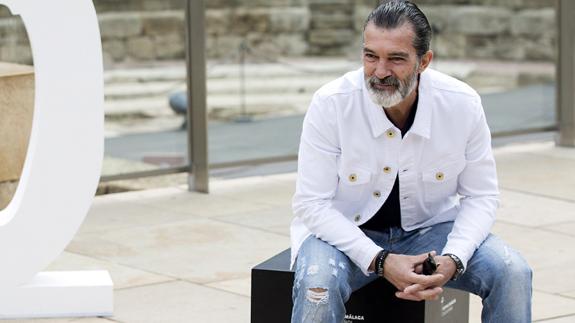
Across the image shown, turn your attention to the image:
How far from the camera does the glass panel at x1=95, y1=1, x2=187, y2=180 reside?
26.7 feet

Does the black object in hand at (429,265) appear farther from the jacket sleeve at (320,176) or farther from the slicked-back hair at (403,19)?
the slicked-back hair at (403,19)

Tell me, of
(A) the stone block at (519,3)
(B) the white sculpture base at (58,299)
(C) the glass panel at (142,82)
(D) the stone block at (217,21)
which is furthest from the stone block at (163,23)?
(B) the white sculpture base at (58,299)

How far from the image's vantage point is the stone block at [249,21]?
8617mm

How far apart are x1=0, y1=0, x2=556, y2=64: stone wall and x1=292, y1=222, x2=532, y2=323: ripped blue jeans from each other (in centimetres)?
424

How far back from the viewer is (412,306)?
→ 405 centimetres

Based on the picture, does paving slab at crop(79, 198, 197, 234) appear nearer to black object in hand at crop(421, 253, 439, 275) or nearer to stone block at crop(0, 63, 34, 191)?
stone block at crop(0, 63, 34, 191)

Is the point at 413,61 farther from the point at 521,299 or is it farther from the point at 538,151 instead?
the point at 538,151

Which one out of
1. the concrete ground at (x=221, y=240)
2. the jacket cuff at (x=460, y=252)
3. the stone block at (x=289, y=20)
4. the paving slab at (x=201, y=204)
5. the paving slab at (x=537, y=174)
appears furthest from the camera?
the stone block at (x=289, y=20)

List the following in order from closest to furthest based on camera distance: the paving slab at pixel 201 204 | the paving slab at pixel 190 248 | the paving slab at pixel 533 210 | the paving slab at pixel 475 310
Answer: the paving slab at pixel 475 310 < the paving slab at pixel 190 248 < the paving slab at pixel 533 210 < the paving slab at pixel 201 204

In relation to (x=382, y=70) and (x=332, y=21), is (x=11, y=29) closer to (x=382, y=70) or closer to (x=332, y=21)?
(x=332, y=21)

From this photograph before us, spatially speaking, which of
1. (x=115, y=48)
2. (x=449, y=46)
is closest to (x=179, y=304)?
(x=115, y=48)

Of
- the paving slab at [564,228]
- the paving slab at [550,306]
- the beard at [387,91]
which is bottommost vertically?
the paving slab at [564,228]

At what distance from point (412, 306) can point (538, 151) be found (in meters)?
5.89

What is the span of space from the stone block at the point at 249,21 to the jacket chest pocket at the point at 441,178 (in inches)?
180
